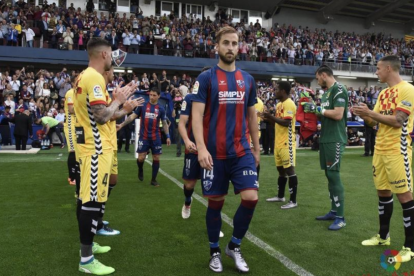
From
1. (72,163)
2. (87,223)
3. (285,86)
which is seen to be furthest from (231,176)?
(72,163)

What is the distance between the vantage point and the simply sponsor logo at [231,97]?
3.77 meters

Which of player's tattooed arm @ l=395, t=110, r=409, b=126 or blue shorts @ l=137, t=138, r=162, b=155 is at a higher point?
player's tattooed arm @ l=395, t=110, r=409, b=126

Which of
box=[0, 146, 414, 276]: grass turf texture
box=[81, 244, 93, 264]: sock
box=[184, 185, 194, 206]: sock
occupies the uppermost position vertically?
box=[184, 185, 194, 206]: sock

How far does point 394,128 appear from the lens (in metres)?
4.41

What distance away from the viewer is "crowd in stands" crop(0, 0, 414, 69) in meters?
23.1

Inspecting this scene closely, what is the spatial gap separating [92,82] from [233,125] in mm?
1500

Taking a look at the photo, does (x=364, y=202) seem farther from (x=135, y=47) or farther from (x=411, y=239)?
(x=135, y=47)

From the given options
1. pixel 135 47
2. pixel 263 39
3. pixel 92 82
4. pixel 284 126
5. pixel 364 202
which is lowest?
pixel 364 202

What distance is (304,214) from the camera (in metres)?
6.32

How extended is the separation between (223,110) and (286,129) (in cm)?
336

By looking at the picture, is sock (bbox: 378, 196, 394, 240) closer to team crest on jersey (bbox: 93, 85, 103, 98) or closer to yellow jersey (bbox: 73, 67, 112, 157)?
yellow jersey (bbox: 73, 67, 112, 157)

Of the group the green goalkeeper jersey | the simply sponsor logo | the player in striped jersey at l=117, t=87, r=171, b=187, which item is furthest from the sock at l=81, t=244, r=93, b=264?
the player in striped jersey at l=117, t=87, r=171, b=187

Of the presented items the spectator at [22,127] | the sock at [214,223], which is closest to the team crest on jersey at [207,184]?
the sock at [214,223]

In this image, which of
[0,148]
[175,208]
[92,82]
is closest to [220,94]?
[92,82]
